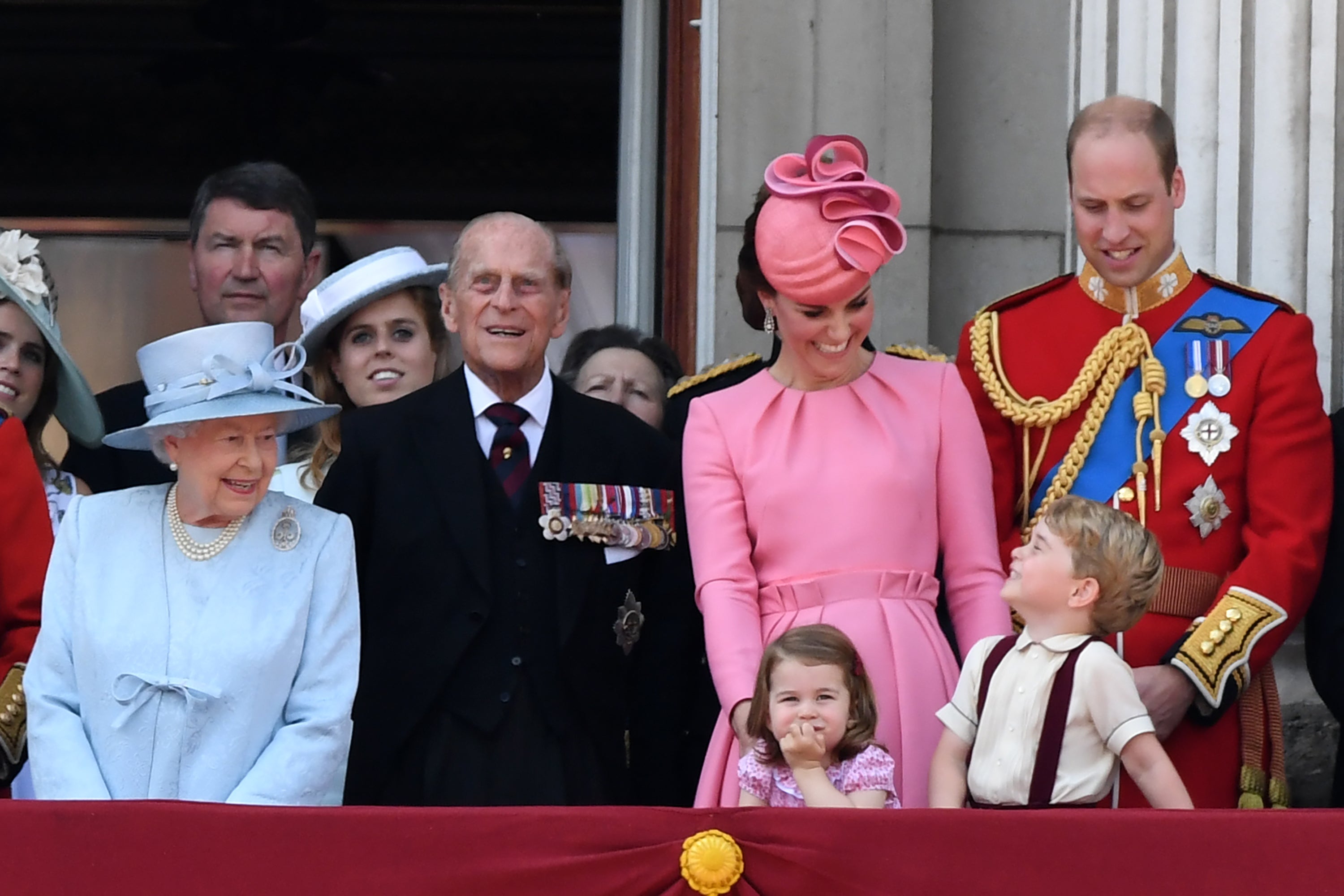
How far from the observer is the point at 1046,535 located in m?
3.87

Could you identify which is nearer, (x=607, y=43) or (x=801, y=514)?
(x=801, y=514)

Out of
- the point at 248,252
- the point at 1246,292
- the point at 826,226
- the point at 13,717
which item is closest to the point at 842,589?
the point at 826,226

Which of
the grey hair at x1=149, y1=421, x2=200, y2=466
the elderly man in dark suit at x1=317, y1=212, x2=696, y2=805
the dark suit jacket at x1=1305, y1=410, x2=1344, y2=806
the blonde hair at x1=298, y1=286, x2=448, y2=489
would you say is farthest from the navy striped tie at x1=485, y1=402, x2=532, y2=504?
the dark suit jacket at x1=1305, y1=410, x2=1344, y2=806

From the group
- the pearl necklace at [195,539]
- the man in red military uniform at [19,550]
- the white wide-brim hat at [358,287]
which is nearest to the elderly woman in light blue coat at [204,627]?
the pearl necklace at [195,539]

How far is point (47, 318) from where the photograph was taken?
4.75 metres

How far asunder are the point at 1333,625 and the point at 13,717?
2.31 meters

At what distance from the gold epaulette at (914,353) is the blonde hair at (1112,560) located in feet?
2.52

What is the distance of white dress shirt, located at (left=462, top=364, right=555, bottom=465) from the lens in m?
Result: 4.46

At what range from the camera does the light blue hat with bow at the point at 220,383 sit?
13.3 feet

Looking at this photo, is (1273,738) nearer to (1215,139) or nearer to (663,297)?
(1215,139)

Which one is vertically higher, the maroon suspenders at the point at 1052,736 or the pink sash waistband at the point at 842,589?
the pink sash waistband at the point at 842,589

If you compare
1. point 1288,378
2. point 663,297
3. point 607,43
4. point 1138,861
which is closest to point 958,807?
point 1138,861

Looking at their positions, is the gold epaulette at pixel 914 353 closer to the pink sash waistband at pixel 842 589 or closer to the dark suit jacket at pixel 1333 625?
the pink sash waistband at pixel 842 589

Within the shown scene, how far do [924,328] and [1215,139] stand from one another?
882 mm
